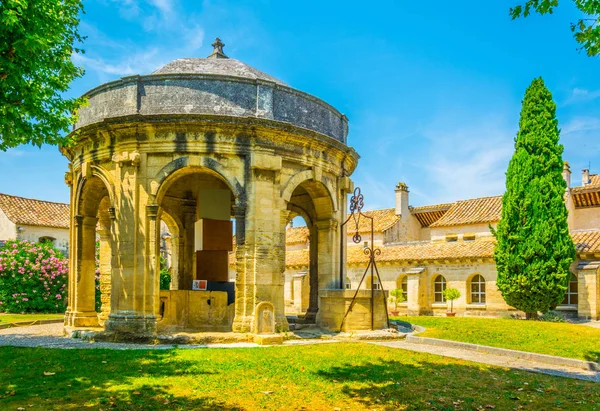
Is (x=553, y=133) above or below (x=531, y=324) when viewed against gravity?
above

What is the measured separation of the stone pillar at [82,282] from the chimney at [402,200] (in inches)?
1114

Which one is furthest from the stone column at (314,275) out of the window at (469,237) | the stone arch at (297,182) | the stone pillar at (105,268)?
the window at (469,237)

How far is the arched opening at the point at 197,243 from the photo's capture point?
1639 centimetres

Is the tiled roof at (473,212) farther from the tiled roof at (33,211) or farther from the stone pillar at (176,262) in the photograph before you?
the tiled roof at (33,211)

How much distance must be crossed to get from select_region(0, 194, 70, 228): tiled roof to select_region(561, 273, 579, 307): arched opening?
32996mm

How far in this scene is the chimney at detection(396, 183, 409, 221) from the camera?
41.4 meters

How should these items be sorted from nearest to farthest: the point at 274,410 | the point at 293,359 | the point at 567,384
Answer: the point at 274,410 → the point at 567,384 → the point at 293,359

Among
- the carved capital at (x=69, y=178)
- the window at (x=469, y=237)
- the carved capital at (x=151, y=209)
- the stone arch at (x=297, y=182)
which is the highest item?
the carved capital at (x=69, y=178)

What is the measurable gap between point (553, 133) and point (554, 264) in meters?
6.55

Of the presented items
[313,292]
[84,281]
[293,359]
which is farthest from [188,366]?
[313,292]

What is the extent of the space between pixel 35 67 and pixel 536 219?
24434 millimetres

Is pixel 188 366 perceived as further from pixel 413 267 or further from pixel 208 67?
pixel 413 267

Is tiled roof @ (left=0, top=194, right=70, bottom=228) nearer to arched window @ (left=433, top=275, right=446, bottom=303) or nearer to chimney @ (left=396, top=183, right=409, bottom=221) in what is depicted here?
chimney @ (left=396, top=183, right=409, bottom=221)

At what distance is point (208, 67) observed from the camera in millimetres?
16438
